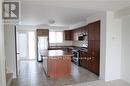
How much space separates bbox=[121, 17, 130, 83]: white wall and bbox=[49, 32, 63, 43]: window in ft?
17.9

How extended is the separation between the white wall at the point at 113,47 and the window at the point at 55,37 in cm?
529

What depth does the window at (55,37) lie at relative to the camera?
8875 mm

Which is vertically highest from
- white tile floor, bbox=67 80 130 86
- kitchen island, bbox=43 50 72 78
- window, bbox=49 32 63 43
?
window, bbox=49 32 63 43

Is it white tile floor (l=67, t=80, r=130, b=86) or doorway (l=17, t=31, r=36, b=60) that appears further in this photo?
doorway (l=17, t=31, r=36, b=60)

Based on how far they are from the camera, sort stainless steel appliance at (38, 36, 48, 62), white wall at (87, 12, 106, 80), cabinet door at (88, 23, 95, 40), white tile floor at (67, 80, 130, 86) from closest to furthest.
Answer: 1. white tile floor at (67, 80, 130, 86)
2. white wall at (87, 12, 106, 80)
3. cabinet door at (88, 23, 95, 40)
4. stainless steel appliance at (38, 36, 48, 62)

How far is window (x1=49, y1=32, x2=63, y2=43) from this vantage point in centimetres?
888

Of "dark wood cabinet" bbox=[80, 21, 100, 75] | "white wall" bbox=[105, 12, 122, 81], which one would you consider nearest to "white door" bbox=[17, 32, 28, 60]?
"dark wood cabinet" bbox=[80, 21, 100, 75]

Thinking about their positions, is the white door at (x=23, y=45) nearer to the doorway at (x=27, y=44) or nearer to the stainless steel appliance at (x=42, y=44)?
the doorway at (x=27, y=44)

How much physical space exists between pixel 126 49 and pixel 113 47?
427mm

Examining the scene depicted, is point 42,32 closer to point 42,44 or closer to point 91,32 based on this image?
point 42,44

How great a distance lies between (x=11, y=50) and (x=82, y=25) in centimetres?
414

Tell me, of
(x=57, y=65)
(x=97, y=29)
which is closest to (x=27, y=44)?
(x=57, y=65)

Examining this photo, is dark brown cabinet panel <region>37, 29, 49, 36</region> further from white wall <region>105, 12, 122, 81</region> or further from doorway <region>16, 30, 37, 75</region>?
white wall <region>105, 12, 122, 81</region>

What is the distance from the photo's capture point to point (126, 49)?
409cm
